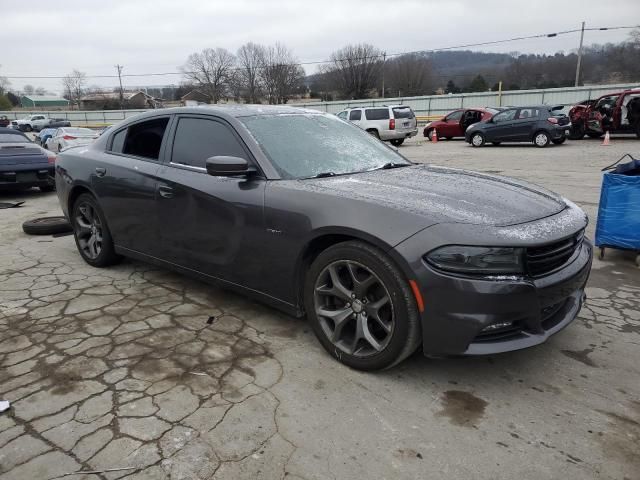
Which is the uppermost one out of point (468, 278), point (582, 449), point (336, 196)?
point (336, 196)

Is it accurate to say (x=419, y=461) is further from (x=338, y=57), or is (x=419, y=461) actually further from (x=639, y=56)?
(x=338, y=57)

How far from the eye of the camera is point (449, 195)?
9.52ft

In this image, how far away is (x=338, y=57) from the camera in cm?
7731

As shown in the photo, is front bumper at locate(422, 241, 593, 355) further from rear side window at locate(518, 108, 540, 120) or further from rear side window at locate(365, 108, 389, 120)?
rear side window at locate(365, 108, 389, 120)

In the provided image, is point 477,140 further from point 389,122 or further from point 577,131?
point 577,131

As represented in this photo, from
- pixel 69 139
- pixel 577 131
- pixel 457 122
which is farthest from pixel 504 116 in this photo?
pixel 69 139

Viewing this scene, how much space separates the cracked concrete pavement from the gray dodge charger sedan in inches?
12.4

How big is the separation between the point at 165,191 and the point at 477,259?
247cm

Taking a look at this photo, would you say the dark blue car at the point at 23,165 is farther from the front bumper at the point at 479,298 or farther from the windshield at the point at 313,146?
the front bumper at the point at 479,298

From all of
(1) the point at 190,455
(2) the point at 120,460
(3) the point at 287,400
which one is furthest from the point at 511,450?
(2) the point at 120,460

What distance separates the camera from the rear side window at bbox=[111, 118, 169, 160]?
408 centimetres

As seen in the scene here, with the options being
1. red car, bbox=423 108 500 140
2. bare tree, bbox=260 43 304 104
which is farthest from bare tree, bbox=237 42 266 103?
red car, bbox=423 108 500 140

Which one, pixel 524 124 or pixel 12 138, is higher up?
pixel 12 138

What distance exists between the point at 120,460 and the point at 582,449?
2106 mm
